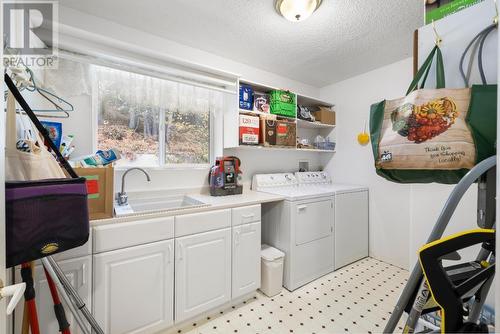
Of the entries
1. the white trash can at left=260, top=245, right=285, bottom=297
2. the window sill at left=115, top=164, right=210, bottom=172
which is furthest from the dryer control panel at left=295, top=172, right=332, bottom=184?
the window sill at left=115, top=164, right=210, bottom=172

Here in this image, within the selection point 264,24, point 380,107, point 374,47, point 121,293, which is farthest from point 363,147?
point 121,293

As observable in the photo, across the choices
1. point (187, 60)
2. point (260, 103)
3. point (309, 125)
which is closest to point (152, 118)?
point (187, 60)

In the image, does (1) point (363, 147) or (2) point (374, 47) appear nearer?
(2) point (374, 47)

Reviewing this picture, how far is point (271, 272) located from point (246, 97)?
1.82m

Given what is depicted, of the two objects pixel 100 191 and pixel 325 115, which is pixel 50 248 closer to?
pixel 100 191

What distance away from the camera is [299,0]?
1553 mm

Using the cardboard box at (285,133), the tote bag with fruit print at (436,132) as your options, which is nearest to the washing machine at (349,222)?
the cardboard box at (285,133)

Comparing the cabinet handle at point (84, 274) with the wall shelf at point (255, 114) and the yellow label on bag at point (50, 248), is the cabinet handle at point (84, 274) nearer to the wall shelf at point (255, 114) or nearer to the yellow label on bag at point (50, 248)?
the yellow label on bag at point (50, 248)

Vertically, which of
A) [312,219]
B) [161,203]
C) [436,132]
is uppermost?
[436,132]

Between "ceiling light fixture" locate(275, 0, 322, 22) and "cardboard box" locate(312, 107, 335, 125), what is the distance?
1.56 metres

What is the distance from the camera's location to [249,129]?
7.80 ft

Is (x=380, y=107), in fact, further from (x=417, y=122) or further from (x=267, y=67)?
(x=267, y=67)

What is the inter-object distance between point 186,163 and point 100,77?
1090 mm

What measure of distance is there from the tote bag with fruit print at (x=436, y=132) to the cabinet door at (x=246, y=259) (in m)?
1.26
